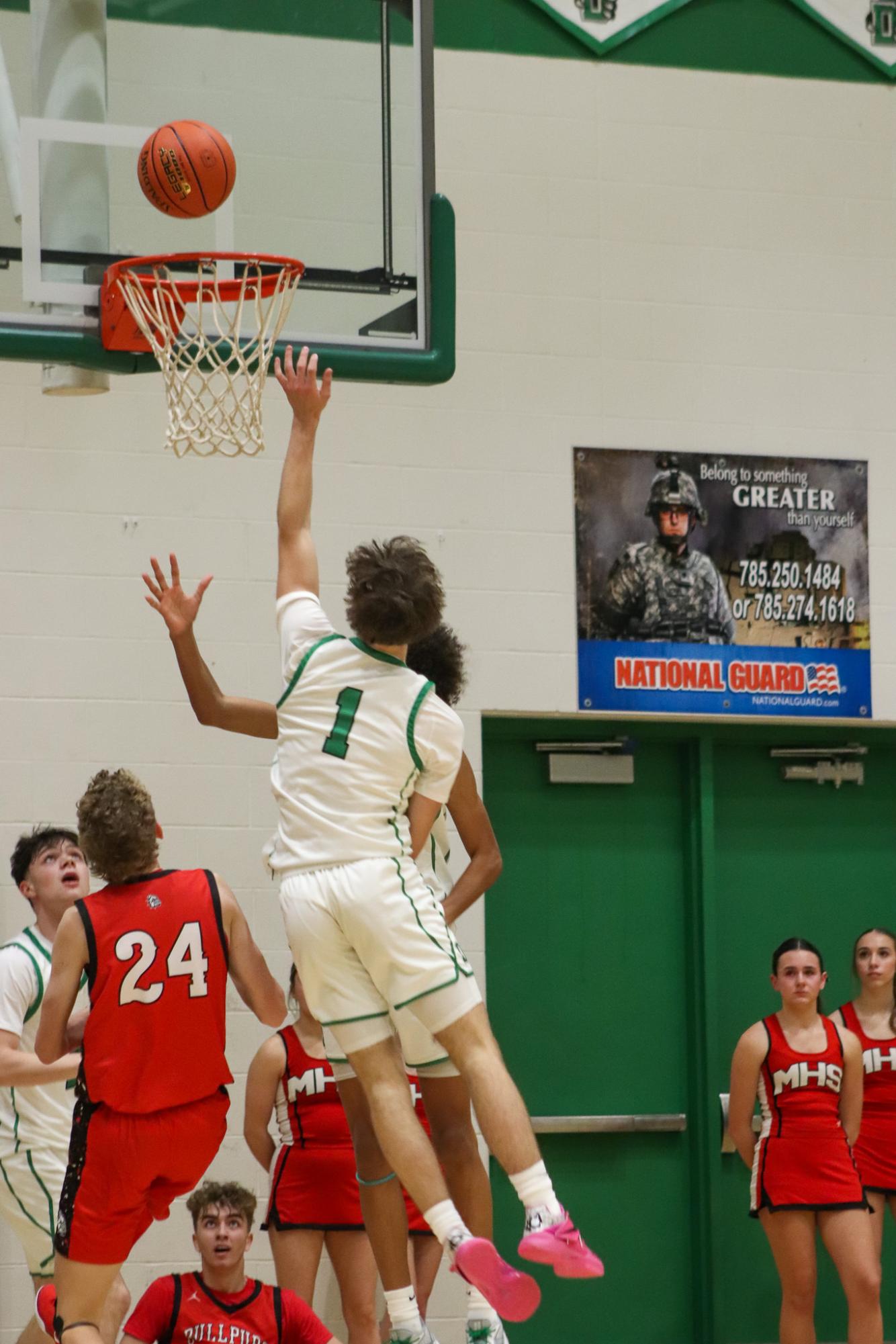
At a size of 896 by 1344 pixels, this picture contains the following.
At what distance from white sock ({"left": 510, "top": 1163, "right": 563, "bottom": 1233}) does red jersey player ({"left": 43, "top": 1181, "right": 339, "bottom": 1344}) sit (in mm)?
2107

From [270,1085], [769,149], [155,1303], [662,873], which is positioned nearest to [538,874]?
[662,873]

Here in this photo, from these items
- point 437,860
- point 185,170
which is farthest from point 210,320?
point 437,860

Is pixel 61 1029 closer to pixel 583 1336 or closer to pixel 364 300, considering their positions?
pixel 364 300

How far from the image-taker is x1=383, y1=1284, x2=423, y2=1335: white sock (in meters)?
4.86

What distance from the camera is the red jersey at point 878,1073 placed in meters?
8.20

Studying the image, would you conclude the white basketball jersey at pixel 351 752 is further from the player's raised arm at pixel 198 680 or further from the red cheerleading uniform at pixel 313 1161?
the red cheerleading uniform at pixel 313 1161

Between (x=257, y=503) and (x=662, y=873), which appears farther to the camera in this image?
(x=662, y=873)

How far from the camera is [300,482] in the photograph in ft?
17.8

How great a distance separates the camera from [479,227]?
9031mm

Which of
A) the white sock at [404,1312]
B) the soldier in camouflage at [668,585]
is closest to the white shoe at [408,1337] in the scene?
the white sock at [404,1312]

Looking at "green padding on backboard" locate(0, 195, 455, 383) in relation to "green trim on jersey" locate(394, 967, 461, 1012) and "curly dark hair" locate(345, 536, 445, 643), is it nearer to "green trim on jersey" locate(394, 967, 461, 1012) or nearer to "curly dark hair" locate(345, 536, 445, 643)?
"curly dark hair" locate(345, 536, 445, 643)

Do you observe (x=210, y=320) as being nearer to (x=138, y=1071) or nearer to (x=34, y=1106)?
(x=138, y=1071)

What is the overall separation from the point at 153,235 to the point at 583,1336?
18.4 feet

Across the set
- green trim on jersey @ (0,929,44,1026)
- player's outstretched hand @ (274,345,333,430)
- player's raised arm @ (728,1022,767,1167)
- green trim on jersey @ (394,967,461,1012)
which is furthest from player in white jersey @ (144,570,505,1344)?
player's raised arm @ (728,1022,767,1167)
